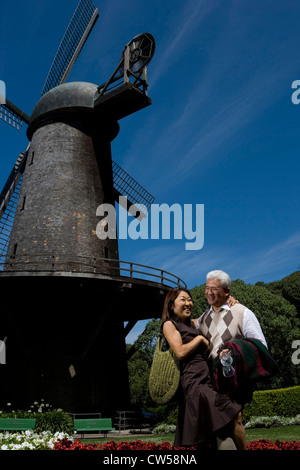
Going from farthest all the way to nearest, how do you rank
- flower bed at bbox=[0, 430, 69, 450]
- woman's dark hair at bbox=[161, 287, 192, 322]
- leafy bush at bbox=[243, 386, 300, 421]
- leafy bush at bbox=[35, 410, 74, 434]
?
leafy bush at bbox=[243, 386, 300, 421] < leafy bush at bbox=[35, 410, 74, 434] < flower bed at bbox=[0, 430, 69, 450] < woman's dark hair at bbox=[161, 287, 192, 322]

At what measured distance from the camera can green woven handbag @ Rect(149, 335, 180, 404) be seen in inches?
129

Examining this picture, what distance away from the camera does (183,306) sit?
3535mm

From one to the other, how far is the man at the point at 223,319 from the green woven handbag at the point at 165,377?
33 centimetres

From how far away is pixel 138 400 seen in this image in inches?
1324

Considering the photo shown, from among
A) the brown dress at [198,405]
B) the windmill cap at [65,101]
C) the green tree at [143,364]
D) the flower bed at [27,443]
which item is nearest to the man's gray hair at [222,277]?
the brown dress at [198,405]

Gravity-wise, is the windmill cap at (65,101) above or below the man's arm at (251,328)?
above

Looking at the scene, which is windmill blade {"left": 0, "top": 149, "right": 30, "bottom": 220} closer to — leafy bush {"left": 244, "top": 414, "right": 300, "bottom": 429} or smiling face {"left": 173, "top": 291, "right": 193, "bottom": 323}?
leafy bush {"left": 244, "top": 414, "right": 300, "bottom": 429}

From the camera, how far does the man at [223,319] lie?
3.33 metres

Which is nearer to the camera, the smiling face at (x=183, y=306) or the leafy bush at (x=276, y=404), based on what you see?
the smiling face at (x=183, y=306)

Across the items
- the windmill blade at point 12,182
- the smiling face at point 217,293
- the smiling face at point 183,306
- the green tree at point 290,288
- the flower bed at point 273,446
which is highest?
the windmill blade at point 12,182

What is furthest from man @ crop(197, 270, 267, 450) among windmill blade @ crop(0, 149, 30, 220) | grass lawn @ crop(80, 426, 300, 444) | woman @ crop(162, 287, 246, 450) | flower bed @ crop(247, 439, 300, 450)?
windmill blade @ crop(0, 149, 30, 220)

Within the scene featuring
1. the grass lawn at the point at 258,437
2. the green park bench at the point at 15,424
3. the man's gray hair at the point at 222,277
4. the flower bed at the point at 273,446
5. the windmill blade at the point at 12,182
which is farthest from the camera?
the windmill blade at the point at 12,182

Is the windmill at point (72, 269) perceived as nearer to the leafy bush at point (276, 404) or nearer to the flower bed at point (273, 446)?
the leafy bush at point (276, 404)

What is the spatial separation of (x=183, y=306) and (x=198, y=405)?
0.77 metres
